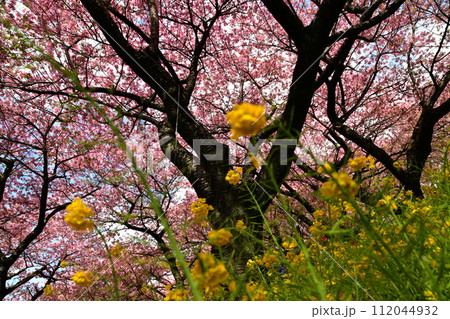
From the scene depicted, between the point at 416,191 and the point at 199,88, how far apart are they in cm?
530

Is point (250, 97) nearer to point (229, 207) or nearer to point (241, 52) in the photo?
point (241, 52)

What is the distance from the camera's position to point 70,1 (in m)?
Answer: 4.99

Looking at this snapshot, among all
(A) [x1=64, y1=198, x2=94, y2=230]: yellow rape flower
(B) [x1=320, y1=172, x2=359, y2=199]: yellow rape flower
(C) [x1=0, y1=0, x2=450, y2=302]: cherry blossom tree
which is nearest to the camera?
(B) [x1=320, y1=172, x2=359, y2=199]: yellow rape flower

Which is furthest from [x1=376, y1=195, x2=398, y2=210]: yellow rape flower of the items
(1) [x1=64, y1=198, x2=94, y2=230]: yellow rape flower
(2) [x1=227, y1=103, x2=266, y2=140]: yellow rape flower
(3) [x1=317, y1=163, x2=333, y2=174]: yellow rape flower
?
(1) [x1=64, y1=198, x2=94, y2=230]: yellow rape flower

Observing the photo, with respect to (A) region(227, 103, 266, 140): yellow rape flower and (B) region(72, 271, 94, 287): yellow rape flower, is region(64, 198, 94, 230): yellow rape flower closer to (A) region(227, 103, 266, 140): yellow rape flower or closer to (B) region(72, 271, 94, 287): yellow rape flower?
(B) region(72, 271, 94, 287): yellow rape flower

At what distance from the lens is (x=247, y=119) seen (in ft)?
1.52

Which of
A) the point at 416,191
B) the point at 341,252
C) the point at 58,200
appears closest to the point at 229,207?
the point at 341,252

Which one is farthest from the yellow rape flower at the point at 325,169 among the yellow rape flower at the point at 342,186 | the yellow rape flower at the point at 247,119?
the yellow rape flower at the point at 247,119

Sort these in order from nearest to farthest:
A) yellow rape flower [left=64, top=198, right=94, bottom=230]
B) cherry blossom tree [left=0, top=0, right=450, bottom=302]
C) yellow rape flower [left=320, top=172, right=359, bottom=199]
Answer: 1. yellow rape flower [left=320, top=172, right=359, bottom=199]
2. yellow rape flower [left=64, top=198, right=94, bottom=230]
3. cherry blossom tree [left=0, top=0, right=450, bottom=302]

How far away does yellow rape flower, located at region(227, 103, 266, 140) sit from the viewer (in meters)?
0.47

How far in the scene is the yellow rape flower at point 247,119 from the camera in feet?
1.54

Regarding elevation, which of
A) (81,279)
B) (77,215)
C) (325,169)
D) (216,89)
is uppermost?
(216,89)

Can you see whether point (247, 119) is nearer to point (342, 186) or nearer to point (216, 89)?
point (342, 186)

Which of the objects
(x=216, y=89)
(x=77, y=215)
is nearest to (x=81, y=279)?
(x=77, y=215)
